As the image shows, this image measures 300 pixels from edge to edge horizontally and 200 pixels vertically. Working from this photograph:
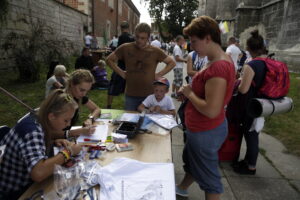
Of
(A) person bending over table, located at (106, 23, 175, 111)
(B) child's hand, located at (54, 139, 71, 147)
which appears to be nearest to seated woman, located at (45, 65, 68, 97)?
(A) person bending over table, located at (106, 23, 175, 111)

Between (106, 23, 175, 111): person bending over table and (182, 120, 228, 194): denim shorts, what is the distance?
1.35 metres

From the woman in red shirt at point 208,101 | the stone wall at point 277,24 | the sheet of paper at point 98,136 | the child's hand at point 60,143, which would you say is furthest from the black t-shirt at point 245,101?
the stone wall at point 277,24

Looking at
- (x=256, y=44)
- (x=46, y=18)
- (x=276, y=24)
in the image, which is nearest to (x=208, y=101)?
(x=256, y=44)

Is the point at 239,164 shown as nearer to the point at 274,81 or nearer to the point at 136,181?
the point at 274,81

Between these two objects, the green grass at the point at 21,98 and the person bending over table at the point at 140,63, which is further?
the green grass at the point at 21,98

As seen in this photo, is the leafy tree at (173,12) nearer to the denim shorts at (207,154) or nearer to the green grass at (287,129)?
the green grass at (287,129)

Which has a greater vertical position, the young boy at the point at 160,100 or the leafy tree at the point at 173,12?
the leafy tree at the point at 173,12

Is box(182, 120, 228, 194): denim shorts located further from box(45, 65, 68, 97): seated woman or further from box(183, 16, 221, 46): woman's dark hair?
box(45, 65, 68, 97): seated woman

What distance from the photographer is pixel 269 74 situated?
2746 mm

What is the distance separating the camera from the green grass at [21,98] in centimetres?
472

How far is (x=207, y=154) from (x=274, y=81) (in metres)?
1.40

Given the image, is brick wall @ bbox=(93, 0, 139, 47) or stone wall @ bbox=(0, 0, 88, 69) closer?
stone wall @ bbox=(0, 0, 88, 69)

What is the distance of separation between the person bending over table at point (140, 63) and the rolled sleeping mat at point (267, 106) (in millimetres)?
1204

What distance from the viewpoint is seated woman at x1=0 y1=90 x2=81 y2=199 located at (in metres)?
1.41
